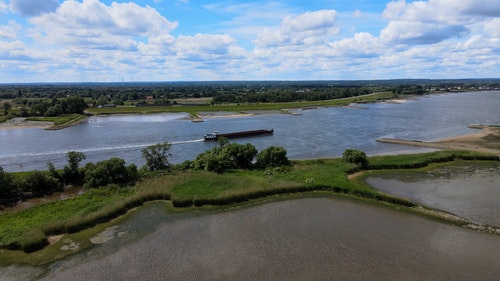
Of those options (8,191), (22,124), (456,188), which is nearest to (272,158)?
(456,188)

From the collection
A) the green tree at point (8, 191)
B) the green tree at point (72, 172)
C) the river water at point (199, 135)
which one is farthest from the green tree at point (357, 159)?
the green tree at point (8, 191)

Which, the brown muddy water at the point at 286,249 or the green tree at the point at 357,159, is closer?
the brown muddy water at the point at 286,249

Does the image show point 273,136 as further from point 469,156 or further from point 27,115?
point 27,115

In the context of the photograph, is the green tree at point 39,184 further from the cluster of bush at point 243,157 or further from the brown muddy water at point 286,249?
the cluster of bush at point 243,157

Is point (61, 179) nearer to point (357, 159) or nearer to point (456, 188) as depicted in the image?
point (357, 159)

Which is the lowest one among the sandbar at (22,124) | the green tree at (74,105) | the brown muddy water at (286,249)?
the brown muddy water at (286,249)

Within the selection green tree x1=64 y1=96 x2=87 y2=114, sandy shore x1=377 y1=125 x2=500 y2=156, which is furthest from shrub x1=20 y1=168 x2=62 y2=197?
green tree x1=64 y1=96 x2=87 y2=114

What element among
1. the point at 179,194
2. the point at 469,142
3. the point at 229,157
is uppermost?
the point at 229,157
